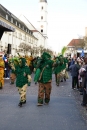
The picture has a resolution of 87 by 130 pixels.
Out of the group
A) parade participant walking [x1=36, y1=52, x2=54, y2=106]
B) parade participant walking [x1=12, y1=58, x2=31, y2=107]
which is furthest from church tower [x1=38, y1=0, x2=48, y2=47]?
parade participant walking [x1=12, y1=58, x2=31, y2=107]

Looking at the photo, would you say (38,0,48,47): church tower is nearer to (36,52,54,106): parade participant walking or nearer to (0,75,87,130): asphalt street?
(36,52,54,106): parade participant walking

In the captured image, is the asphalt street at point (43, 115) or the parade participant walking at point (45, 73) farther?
the parade participant walking at point (45, 73)

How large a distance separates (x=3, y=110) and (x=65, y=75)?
456 inches

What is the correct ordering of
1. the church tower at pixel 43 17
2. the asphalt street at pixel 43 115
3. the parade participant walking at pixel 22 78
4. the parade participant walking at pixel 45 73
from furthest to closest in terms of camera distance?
the church tower at pixel 43 17 → the parade participant walking at pixel 45 73 → the parade participant walking at pixel 22 78 → the asphalt street at pixel 43 115

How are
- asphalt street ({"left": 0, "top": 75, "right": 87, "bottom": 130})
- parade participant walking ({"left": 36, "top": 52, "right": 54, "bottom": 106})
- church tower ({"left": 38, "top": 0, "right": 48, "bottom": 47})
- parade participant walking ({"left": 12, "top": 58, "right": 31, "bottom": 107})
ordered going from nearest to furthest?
asphalt street ({"left": 0, "top": 75, "right": 87, "bottom": 130}), parade participant walking ({"left": 12, "top": 58, "right": 31, "bottom": 107}), parade participant walking ({"left": 36, "top": 52, "right": 54, "bottom": 106}), church tower ({"left": 38, "top": 0, "right": 48, "bottom": 47})

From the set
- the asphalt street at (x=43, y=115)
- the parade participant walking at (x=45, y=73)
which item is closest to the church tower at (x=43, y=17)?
the parade participant walking at (x=45, y=73)

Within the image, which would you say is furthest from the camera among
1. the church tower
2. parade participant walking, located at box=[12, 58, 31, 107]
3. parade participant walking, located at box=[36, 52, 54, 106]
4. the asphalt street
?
the church tower

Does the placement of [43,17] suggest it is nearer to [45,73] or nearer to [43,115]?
[45,73]

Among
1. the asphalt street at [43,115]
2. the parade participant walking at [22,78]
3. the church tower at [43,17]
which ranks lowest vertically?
the asphalt street at [43,115]

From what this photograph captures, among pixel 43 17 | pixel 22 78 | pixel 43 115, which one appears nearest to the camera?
pixel 43 115

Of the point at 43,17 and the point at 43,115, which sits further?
the point at 43,17

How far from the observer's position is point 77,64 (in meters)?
14.8

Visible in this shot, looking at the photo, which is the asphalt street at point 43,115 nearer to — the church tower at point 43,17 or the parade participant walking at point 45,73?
the parade participant walking at point 45,73

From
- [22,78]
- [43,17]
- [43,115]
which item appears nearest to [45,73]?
[22,78]
